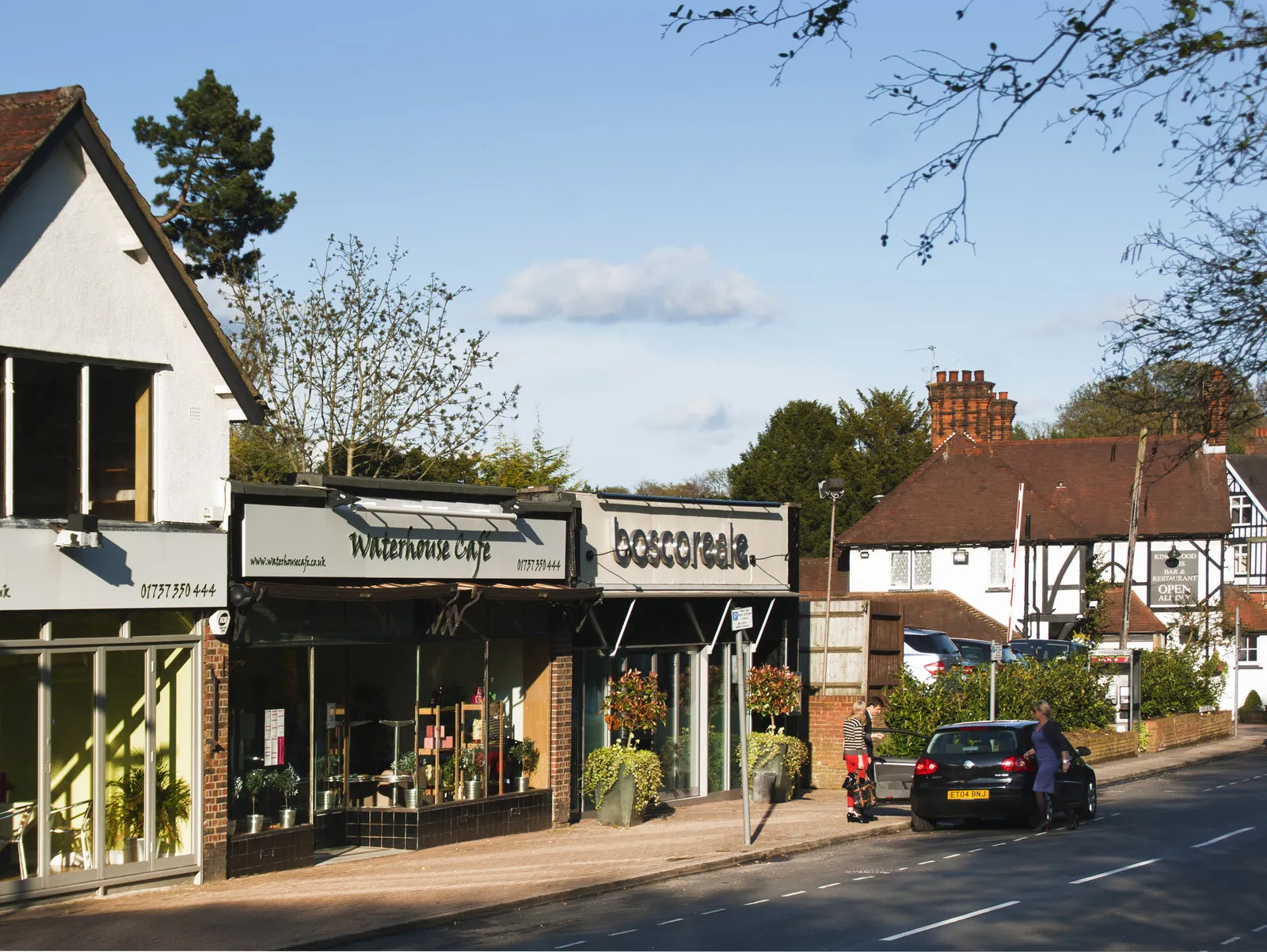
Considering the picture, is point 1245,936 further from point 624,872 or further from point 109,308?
point 109,308

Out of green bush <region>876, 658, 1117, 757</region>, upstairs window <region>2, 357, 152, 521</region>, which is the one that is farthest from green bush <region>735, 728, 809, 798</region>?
upstairs window <region>2, 357, 152, 521</region>

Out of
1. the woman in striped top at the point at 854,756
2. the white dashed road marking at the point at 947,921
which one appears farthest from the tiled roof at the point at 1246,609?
the white dashed road marking at the point at 947,921

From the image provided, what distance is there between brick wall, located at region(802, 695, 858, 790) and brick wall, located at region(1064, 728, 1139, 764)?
706cm

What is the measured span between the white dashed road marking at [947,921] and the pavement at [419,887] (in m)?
3.90

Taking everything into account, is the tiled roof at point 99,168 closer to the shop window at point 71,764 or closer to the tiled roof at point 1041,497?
the shop window at point 71,764

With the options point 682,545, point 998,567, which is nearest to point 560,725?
point 682,545

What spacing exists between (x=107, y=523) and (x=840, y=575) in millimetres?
46498

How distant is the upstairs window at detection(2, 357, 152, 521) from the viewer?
48.2ft

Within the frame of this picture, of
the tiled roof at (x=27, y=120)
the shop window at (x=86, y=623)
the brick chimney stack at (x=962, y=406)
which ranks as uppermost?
the brick chimney stack at (x=962, y=406)

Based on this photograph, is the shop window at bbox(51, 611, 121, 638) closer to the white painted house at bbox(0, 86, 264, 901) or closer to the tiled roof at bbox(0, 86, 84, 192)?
the white painted house at bbox(0, 86, 264, 901)

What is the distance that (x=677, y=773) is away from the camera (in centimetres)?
2386

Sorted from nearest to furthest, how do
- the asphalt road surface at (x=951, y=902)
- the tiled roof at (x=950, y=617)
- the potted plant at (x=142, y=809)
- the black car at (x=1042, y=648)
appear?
the asphalt road surface at (x=951, y=902)
the potted plant at (x=142, y=809)
the black car at (x=1042, y=648)
the tiled roof at (x=950, y=617)

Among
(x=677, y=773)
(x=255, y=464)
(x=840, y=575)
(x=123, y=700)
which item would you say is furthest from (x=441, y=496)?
(x=840, y=575)

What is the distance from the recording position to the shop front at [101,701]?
14.4 meters
